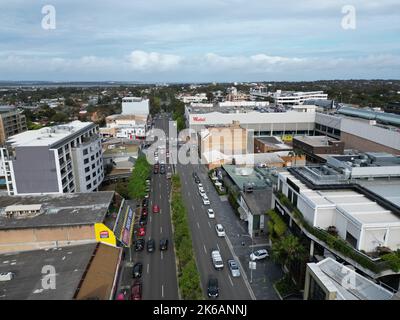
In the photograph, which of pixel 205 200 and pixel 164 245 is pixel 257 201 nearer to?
pixel 205 200

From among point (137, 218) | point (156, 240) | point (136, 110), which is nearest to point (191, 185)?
point (137, 218)

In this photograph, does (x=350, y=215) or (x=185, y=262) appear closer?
(x=350, y=215)

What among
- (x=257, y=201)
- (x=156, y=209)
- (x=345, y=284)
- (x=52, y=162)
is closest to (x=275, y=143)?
(x=257, y=201)

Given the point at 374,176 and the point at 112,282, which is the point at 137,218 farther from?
the point at 374,176

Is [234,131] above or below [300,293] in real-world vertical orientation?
above

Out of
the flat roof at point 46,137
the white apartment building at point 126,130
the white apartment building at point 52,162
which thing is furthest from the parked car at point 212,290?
the white apartment building at point 126,130
